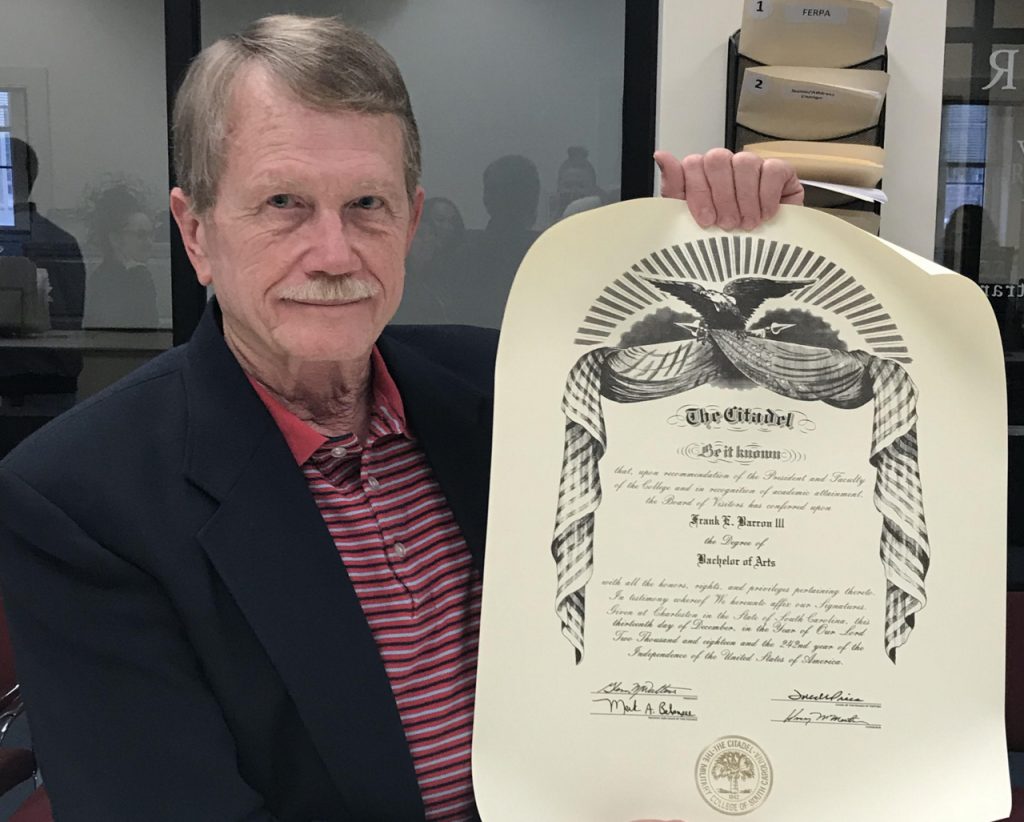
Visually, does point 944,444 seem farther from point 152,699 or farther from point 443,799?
point 152,699

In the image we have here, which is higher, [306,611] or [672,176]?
[672,176]

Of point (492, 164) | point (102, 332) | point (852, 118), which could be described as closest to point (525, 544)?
point (852, 118)

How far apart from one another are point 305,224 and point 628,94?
246cm

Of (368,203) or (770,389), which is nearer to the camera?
(770,389)

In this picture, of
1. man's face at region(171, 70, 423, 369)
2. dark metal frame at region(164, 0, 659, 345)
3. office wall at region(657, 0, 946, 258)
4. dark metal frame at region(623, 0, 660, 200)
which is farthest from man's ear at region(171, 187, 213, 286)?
dark metal frame at region(623, 0, 660, 200)

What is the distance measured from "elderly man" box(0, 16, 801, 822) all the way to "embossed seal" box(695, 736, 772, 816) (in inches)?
9.5

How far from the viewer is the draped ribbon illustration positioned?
0.86m

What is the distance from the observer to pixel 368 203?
0.98 m

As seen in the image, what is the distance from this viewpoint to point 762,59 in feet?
6.70

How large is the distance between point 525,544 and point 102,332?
3.32 metres

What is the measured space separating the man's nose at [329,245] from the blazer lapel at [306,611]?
0.18 meters

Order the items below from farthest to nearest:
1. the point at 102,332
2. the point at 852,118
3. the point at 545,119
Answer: the point at 102,332
the point at 545,119
the point at 852,118
